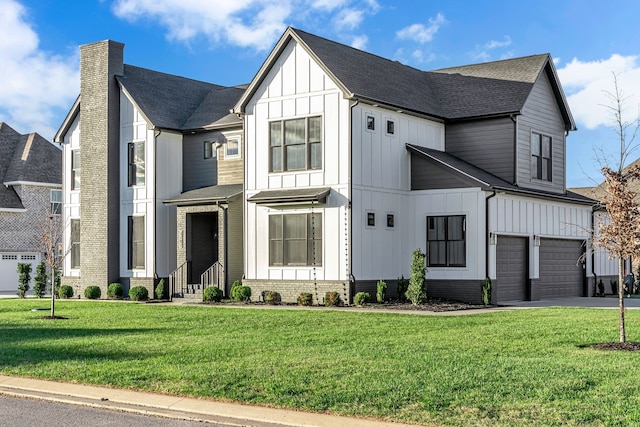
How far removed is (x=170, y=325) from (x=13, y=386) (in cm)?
788

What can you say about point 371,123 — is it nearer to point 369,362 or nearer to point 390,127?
point 390,127

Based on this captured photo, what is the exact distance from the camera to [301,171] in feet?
93.6

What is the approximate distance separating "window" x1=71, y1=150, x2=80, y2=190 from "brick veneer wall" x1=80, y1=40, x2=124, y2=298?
152 centimetres

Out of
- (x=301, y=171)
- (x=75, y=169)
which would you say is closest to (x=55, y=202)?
(x=75, y=169)

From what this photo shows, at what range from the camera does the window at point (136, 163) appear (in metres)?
34.2

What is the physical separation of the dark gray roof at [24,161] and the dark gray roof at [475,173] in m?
27.8

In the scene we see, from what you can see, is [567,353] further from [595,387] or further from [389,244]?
[389,244]

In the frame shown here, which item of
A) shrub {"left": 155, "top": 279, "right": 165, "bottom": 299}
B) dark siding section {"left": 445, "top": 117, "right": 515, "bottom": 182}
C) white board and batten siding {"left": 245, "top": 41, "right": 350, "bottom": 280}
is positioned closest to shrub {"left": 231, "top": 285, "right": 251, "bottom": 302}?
white board and batten siding {"left": 245, "top": 41, "right": 350, "bottom": 280}

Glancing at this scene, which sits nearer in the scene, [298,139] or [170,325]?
[170,325]

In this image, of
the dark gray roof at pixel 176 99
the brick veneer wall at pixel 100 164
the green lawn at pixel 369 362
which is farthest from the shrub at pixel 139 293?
the green lawn at pixel 369 362

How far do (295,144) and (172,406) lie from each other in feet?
61.9

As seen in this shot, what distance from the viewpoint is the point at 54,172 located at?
5047cm

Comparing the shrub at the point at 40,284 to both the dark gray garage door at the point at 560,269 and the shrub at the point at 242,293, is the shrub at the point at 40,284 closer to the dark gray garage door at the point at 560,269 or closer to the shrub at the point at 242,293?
the shrub at the point at 242,293

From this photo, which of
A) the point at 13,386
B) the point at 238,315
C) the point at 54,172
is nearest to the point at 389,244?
the point at 238,315
